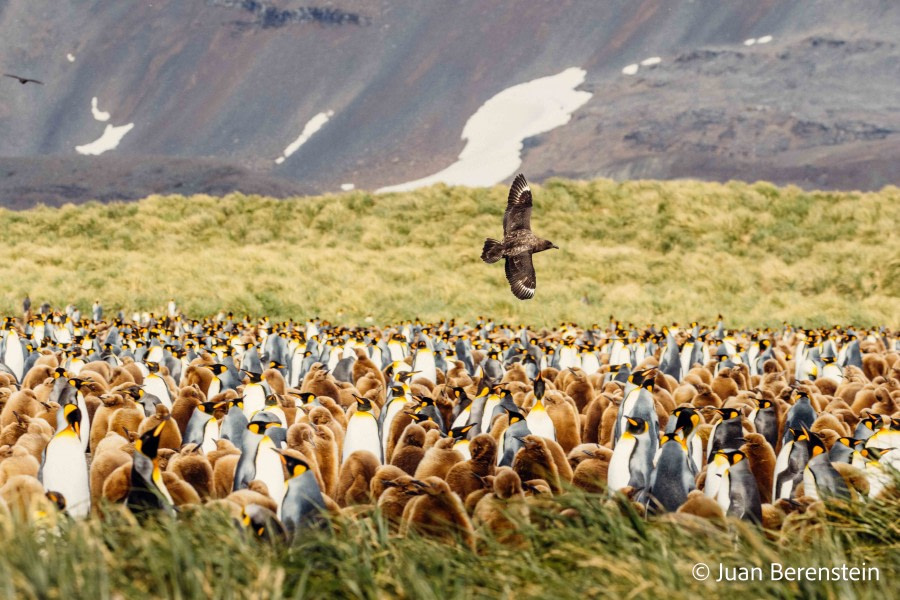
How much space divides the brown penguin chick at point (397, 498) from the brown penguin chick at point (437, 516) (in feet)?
0.51

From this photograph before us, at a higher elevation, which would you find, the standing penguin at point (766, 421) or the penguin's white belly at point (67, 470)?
the penguin's white belly at point (67, 470)

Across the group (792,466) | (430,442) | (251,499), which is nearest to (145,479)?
(251,499)

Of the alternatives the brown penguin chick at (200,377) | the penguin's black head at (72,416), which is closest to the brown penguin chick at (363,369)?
the brown penguin chick at (200,377)

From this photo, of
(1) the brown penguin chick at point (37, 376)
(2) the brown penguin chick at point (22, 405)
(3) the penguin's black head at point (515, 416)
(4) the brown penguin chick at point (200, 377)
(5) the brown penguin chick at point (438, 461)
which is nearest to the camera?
(5) the brown penguin chick at point (438, 461)

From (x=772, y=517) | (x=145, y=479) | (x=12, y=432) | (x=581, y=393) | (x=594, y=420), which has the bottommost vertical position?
(x=772, y=517)

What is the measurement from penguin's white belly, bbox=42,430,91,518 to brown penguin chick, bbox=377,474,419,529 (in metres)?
1.83

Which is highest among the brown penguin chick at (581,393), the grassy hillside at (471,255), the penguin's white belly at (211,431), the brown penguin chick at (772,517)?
the grassy hillside at (471,255)

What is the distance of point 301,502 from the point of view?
495 centimetres

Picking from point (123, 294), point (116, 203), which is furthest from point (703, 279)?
point (116, 203)

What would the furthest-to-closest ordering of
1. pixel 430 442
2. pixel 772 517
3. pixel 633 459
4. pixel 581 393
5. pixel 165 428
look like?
pixel 581 393, pixel 165 428, pixel 430 442, pixel 633 459, pixel 772 517

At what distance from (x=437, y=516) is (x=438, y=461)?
1422 millimetres

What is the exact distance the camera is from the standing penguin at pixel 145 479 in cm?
482

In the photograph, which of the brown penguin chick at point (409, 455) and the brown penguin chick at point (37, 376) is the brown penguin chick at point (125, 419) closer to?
the brown penguin chick at point (409, 455)

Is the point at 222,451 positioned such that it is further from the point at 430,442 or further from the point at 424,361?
the point at 424,361
